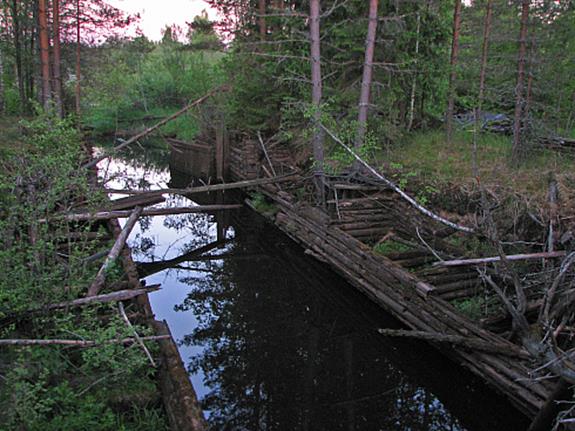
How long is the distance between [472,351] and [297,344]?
3.22 metres

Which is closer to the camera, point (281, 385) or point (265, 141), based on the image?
point (281, 385)

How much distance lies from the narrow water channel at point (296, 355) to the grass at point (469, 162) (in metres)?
3.68

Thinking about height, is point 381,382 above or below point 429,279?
below

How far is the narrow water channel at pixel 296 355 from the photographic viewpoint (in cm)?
672

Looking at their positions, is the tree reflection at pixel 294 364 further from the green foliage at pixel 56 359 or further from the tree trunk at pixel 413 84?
the tree trunk at pixel 413 84

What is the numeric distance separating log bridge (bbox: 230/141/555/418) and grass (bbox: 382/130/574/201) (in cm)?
149

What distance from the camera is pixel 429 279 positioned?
345 inches

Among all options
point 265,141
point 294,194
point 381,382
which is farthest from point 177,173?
point 381,382

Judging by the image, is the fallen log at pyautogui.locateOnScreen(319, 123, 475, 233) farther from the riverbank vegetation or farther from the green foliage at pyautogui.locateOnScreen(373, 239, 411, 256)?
the green foliage at pyautogui.locateOnScreen(373, 239, 411, 256)

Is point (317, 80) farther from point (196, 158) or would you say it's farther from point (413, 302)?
point (196, 158)

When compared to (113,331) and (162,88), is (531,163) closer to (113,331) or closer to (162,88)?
(113,331)

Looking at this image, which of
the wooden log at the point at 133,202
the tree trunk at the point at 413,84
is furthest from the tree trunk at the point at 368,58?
the wooden log at the point at 133,202

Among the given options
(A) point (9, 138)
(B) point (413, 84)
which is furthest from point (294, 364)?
(A) point (9, 138)

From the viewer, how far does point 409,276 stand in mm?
8477
